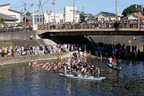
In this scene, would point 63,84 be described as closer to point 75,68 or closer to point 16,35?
point 75,68

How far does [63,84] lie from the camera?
3475 centimetres

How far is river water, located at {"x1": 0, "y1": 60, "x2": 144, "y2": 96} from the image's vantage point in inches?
1211

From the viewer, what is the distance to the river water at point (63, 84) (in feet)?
101

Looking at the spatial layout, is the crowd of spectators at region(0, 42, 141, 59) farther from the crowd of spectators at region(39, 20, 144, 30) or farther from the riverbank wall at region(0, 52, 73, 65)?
the crowd of spectators at region(39, 20, 144, 30)

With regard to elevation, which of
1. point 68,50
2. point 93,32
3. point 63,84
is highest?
point 93,32

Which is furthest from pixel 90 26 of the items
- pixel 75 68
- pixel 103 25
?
pixel 75 68

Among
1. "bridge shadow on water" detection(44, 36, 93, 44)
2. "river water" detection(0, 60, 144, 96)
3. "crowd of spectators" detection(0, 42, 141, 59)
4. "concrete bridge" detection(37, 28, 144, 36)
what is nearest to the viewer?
"river water" detection(0, 60, 144, 96)

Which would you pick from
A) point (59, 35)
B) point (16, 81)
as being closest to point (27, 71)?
point (16, 81)

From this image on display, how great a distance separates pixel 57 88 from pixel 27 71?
37.6 feet

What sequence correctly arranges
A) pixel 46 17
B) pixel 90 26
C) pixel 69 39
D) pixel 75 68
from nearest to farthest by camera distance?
1. pixel 75 68
2. pixel 90 26
3. pixel 69 39
4. pixel 46 17

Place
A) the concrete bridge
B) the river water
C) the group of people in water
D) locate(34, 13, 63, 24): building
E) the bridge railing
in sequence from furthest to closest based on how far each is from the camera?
locate(34, 13, 63, 24): building, the concrete bridge, the bridge railing, the group of people in water, the river water

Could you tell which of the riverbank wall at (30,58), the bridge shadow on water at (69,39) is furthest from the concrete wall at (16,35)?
the riverbank wall at (30,58)

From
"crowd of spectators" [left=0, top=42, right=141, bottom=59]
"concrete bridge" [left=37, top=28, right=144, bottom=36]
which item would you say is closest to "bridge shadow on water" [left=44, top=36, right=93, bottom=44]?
"concrete bridge" [left=37, top=28, right=144, bottom=36]

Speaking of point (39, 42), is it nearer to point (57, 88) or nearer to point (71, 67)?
point (71, 67)
